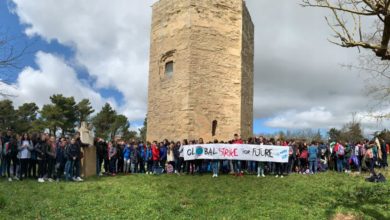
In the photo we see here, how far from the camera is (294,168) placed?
1675cm

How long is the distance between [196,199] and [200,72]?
11.5 m

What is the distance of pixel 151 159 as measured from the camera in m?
17.0

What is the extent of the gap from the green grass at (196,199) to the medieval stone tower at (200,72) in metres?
7.53

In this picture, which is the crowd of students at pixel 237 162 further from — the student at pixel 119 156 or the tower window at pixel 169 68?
the tower window at pixel 169 68

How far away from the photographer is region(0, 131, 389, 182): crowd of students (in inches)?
542

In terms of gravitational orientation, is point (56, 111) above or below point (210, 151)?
above

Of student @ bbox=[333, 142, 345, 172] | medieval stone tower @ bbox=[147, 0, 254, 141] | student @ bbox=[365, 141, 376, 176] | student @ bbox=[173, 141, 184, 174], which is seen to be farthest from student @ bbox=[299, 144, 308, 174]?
medieval stone tower @ bbox=[147, 0, 254, 141]

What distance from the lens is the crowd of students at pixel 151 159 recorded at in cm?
Result: 1376

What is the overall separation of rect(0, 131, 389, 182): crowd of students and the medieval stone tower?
13.4ft

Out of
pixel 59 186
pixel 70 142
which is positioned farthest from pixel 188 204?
pixel 70 142

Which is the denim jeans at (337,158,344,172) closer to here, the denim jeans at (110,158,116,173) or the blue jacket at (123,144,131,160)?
the blue jacket at (123,144,131,160)

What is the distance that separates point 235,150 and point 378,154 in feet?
19.7

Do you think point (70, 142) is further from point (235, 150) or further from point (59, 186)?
point (235, 150)

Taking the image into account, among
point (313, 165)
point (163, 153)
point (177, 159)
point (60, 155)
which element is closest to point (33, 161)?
point (60, 155)
